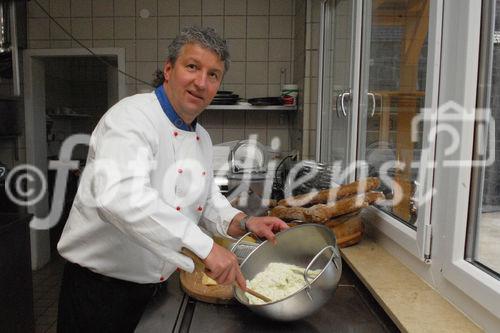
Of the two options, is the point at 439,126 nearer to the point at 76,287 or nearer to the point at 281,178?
the point at 76,287

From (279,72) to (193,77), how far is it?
7.44ft

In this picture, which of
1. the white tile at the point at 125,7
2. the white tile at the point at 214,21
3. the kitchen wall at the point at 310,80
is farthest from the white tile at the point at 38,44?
the kitchen wall at the point at 310,80

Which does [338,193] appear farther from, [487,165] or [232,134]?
[232,134]

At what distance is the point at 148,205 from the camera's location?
0.82 metres

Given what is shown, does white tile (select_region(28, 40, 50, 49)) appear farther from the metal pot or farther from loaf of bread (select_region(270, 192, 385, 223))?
the metal pot

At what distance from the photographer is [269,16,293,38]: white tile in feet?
10.3

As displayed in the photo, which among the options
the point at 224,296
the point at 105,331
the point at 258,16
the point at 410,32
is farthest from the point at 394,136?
the point at 258,16

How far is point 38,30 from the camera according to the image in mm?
3186

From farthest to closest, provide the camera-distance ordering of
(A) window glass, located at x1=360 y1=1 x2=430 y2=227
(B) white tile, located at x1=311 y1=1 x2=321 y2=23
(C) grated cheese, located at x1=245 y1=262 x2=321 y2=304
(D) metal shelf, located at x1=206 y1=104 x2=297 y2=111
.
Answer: (D) metal shelf, located at x1=206 y1=104 x2=297 y2=111 → (B) white tile, located at x1=311 y1=1 x2=321 y2=23 → (A) window glass, located at x1=360 y1=1 x2=430 y2=227 → (C) grated cheese, located at x1=245 y1=262 x2=321 y2=304

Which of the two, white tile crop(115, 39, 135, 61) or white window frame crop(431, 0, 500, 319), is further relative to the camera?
white tile crop(115, 39, 135, 61)

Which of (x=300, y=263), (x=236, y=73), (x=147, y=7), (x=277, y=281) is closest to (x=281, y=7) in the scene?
(x=236, y=73)

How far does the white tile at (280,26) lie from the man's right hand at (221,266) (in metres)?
2.61

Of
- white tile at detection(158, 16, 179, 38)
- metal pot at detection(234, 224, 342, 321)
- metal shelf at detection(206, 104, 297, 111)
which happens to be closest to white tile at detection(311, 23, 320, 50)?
metal shelf at detection(206, 104, 297, 111)

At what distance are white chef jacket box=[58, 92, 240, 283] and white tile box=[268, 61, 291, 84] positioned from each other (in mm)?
2008
